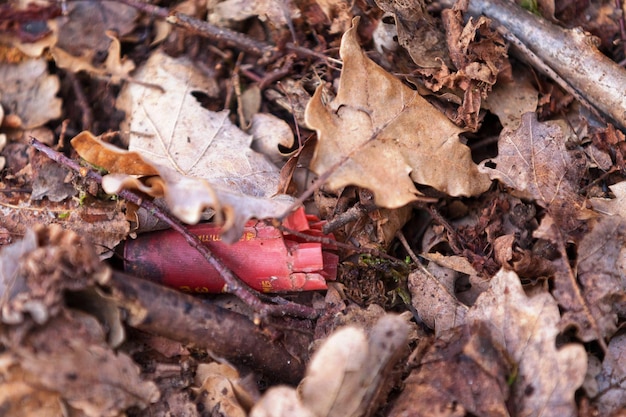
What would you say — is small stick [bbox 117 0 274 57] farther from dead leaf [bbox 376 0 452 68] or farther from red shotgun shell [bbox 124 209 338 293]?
red shotgun shell [bbox 124 209 338 293]


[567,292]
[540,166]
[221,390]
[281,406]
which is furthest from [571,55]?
[221,390]

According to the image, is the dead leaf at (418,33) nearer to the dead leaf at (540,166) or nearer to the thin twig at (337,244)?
the dead leaf at (540,166)

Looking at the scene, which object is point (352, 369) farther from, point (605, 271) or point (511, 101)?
point (511, 101)

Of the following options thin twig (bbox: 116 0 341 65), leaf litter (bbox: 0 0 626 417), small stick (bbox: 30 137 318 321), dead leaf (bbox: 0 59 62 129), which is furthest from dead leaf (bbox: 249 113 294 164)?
dead leaf (bbox: 0 59 62 129)

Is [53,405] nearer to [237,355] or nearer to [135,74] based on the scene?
[237,355]

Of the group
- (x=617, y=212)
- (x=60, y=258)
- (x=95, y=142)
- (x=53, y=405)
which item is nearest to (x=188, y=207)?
(x=60, y=258)

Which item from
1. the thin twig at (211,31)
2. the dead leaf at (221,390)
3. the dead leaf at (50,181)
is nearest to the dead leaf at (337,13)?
the thin twig at (211,31)
